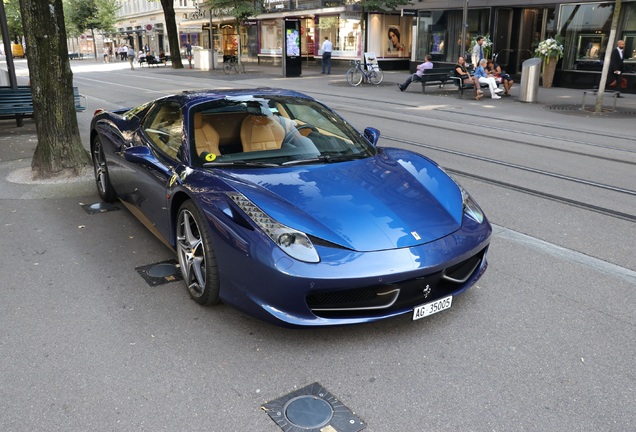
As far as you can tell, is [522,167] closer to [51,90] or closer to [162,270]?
[162,270]

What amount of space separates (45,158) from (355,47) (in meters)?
27.2

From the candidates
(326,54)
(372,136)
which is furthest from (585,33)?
(372,136)

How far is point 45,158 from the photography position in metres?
7.40

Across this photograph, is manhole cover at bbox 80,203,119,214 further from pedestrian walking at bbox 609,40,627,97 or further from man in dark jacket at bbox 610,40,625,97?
man in dark jacket at bbox 610,40,625,97

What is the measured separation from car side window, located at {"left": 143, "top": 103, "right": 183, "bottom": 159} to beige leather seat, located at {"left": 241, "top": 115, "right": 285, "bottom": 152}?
0.51 meters

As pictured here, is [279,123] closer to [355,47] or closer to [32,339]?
[32,339]

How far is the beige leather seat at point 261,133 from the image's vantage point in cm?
438

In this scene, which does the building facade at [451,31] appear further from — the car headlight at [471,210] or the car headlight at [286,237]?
the car headlight at [286,237]

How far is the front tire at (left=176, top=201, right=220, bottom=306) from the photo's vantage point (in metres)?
3.54

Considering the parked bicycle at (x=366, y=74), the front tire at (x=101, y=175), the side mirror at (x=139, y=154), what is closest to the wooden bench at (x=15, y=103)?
the front tire at (x=101, y=175)

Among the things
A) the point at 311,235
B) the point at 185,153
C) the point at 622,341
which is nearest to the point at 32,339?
the point at 185,153

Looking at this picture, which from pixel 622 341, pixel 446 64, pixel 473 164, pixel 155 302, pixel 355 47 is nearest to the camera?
pixel 622 341

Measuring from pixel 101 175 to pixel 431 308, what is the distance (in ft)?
14.3

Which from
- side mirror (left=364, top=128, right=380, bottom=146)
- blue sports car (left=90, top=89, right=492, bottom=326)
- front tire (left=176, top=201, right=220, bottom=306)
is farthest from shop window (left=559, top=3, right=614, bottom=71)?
front tire (left=176, top=201, right=220, bottom=306)
